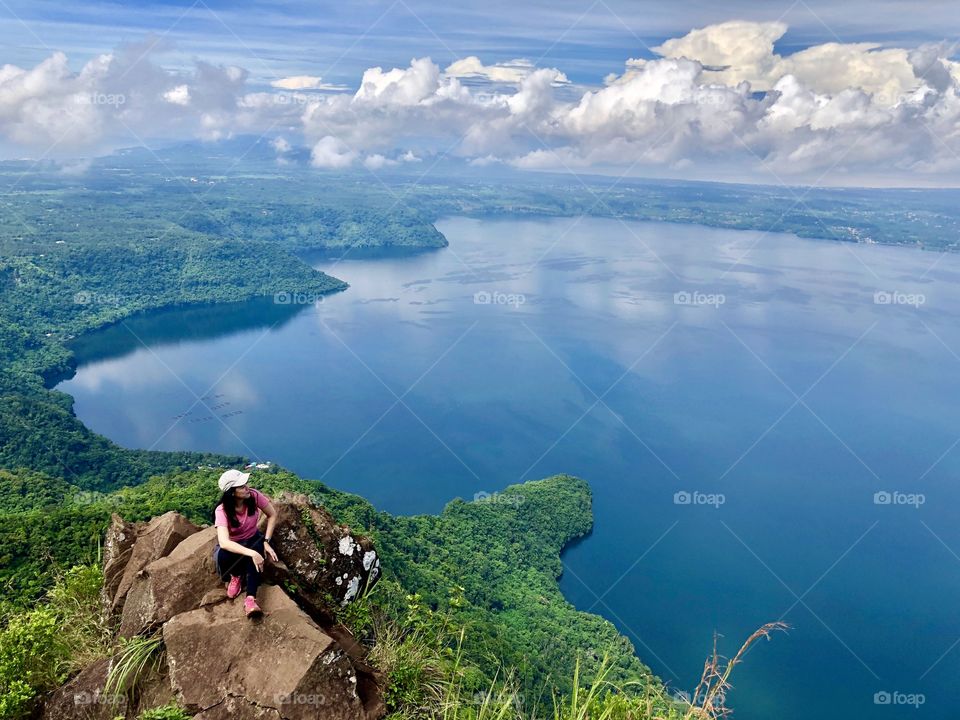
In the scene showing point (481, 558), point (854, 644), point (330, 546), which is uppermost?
point (330, 546)

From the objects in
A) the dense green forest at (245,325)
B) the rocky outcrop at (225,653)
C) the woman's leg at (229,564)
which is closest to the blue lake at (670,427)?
the dense green forest at (245,325)

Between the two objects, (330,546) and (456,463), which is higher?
(330,546)

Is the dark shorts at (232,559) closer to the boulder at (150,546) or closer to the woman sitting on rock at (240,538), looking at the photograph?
the woman sitting on rock at (240,538)

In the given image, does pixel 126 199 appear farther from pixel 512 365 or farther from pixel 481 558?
pixel 481 558

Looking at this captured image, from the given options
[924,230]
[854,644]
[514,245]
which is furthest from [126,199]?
[924,230]

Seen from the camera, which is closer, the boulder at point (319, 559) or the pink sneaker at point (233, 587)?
the pink sneaker at point (233, 587)

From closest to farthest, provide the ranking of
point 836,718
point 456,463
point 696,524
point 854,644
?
point 836,718 → point 854,644 → point 696,524 → point 456,463
